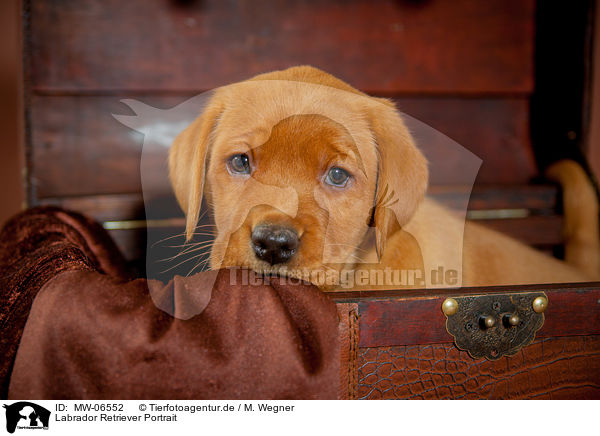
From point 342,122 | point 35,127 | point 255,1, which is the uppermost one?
point 255,1

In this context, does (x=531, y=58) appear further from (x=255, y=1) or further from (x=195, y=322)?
(x=195, y=322)

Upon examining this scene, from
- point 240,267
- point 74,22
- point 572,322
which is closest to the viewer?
point 240,267

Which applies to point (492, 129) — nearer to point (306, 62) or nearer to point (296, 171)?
point (306, 62)

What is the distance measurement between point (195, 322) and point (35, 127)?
1355mm

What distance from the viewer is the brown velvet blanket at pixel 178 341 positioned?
0.83 metres

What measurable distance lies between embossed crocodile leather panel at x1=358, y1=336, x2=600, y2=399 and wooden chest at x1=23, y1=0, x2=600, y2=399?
764 mm

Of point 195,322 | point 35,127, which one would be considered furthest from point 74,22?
point 195,322

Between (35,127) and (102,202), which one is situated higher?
(35,127)

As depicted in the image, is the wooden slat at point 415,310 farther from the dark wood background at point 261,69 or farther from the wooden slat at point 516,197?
the wooden slat at point 516,197

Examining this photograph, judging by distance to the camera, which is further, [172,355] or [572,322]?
[572,322]

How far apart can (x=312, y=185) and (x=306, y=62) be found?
0.98m

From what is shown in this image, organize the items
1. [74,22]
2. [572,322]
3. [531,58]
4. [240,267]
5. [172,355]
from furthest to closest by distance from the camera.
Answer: [531,58] < [74,22] < [572,322] < [240,267] < [172,355]

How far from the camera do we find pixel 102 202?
69.9 inches
